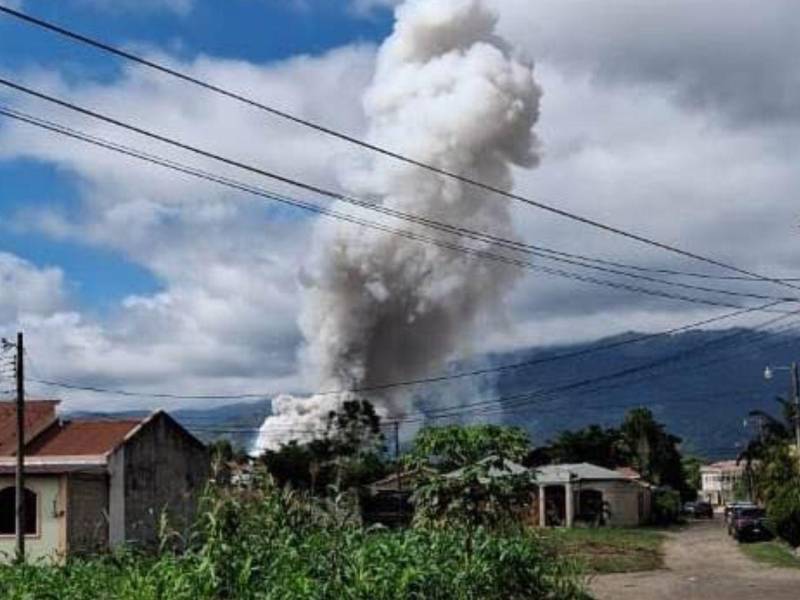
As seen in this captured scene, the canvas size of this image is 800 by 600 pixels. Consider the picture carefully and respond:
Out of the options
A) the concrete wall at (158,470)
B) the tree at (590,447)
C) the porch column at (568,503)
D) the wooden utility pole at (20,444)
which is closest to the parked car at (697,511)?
the tree at (590,447)

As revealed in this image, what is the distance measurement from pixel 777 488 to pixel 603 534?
28.8ft

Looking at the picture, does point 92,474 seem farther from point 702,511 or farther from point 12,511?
point 702,511

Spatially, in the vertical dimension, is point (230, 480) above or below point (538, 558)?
above

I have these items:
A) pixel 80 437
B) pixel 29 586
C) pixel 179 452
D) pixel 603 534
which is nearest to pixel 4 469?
pixel 80 437

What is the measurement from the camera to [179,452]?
5125cm

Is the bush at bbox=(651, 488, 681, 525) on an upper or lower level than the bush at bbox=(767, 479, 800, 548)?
lower

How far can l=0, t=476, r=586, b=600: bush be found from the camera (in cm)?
1246

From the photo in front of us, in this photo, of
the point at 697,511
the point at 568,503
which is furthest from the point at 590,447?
the point at 568,503

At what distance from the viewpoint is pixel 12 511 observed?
43812mm

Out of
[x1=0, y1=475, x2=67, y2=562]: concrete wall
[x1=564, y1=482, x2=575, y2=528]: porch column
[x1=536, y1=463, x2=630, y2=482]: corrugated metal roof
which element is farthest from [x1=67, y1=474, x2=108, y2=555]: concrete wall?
[x1=564, y1=482, x2=575, y2=528]: porch column

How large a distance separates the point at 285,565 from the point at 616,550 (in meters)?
34.1

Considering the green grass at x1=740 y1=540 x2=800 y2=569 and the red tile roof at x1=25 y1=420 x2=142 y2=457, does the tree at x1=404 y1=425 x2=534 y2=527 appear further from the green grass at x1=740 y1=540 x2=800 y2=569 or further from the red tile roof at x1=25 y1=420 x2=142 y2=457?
the red tile roof at x1=25 y1=420 x2=142 y2=457

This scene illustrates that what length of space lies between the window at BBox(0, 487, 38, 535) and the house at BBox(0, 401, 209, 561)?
3 centimetres

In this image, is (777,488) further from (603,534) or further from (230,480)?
(230,480)
